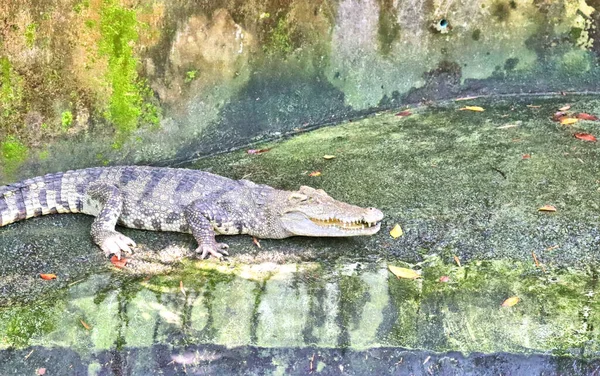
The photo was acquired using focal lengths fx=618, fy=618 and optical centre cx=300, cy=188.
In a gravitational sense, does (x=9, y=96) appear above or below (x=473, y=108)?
above

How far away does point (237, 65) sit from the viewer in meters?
5.50

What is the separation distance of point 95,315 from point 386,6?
4066mm

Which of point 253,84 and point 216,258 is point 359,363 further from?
point 253,84

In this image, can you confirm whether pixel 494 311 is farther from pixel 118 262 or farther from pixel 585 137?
→ pixel 585 137

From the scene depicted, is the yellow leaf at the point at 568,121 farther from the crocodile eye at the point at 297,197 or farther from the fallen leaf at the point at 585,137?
the crocodile eye at the point at 297,197

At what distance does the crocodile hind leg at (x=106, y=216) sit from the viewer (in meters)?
4.23

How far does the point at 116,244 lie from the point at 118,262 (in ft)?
0.77

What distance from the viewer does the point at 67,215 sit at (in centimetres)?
477

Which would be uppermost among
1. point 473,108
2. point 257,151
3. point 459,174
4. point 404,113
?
point 473,108

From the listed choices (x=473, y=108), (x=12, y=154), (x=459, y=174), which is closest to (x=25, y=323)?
(x=12, y=154)

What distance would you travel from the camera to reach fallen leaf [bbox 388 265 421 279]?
3.70 m

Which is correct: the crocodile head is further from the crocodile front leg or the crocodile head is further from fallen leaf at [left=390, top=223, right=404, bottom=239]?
the crocodile front leg

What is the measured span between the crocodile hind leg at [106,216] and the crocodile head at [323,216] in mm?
1135

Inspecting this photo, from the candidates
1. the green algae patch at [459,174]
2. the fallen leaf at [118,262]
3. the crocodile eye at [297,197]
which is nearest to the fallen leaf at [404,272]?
the green algae patch at [459,174]
